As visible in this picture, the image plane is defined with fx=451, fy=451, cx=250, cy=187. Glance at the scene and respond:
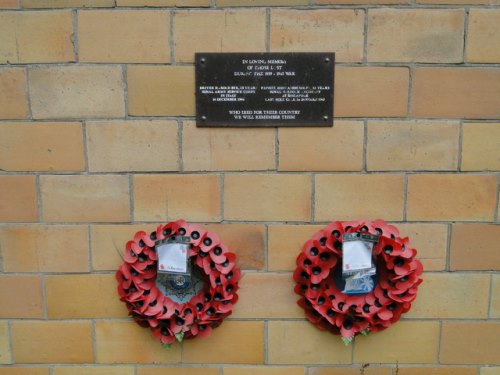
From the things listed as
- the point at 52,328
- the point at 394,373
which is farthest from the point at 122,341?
the point at 394,373

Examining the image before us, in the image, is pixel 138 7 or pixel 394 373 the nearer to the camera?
pixel 138 7

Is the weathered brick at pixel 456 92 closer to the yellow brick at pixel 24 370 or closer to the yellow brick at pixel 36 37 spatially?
the yellow brick at pixel 36 37

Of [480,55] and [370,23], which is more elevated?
[370,23]

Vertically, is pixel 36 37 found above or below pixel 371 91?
above

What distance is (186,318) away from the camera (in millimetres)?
1561

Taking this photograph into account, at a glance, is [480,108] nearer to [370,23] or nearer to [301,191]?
[370,23]

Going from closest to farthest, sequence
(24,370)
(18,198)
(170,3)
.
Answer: (170,3) < (18,198) < (24,370)

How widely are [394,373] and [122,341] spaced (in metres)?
1.01

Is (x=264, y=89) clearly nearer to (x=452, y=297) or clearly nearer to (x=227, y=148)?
(x=227, y=148)

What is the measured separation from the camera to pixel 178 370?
1669 millimetres

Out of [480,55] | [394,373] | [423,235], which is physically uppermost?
[480,55]

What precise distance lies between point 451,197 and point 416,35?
0.56m

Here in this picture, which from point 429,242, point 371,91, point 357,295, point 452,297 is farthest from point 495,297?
point 371,91

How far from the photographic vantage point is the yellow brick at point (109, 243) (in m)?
1.59
